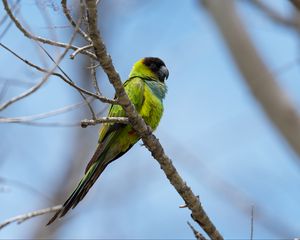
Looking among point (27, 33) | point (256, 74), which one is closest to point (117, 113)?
point (27, 33)

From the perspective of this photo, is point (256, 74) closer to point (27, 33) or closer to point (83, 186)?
point (83, 186)

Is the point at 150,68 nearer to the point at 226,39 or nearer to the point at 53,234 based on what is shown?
the point at 226,39

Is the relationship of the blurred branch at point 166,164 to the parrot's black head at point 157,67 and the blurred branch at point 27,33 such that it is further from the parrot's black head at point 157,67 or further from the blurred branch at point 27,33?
the parrot's black head at point 157,67

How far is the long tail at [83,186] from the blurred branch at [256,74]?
2732 mm

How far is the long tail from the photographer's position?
162 inches

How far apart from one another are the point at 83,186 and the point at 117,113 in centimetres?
69

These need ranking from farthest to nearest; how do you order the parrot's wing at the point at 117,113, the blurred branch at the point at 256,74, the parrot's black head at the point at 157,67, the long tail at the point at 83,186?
the blurred branch at the point at 256,74
the parrot's black head at the point at 157,67
the parrot's wing at the point at 117,113
the long tail at the point at 83,186

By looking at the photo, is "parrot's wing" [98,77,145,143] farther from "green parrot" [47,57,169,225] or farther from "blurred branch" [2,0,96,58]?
"blurred branch" [2,0,96,58]

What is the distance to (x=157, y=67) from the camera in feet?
19.0

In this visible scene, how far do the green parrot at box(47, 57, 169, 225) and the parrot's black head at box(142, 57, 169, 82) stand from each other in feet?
0.99

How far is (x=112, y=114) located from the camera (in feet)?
15.7

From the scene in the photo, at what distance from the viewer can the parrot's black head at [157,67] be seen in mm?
5711

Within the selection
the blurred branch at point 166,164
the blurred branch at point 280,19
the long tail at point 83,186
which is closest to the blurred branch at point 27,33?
the blurred branch at point 166,164

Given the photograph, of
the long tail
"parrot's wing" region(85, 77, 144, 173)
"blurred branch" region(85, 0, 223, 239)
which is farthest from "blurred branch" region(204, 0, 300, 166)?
"blurred branch" region(85, 0, 223, 239)
